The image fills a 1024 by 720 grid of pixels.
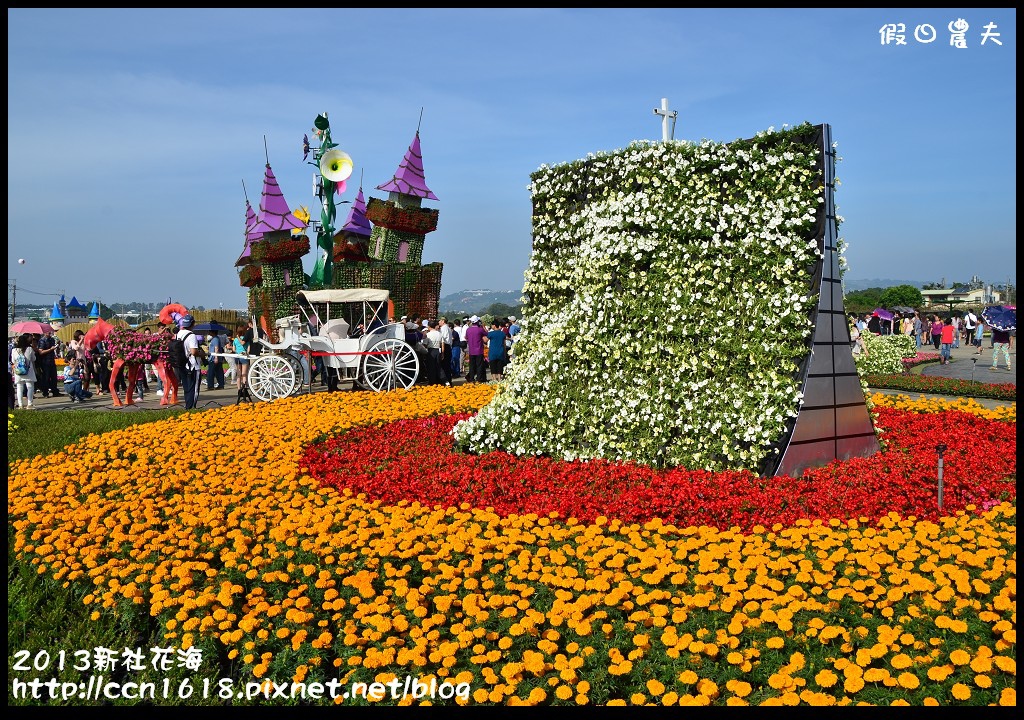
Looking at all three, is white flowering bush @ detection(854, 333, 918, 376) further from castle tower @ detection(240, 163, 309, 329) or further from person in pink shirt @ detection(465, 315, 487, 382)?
castle tower @ detection(240, 163, 309, 329)

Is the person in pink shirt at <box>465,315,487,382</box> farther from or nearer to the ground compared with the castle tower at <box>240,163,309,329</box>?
nearer to the ground

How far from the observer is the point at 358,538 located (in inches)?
180

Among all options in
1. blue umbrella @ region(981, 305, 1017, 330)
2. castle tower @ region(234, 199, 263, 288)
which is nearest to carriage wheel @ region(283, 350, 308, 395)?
castle tower @ region(234, 199, 263, 288)

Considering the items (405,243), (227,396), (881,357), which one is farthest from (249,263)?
(881,357)

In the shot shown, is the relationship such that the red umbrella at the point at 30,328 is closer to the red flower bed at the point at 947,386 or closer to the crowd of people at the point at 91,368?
the crowd of people at the point at 91,368

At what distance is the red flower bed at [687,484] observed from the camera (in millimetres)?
5094

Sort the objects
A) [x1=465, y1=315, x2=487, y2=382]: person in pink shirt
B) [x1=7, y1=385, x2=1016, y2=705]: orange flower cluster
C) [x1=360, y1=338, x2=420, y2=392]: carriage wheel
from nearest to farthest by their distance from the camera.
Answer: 1. [x1=7, y1=385, x2=1016, y2=705]: orange flower cluster
2. [x1=360, y1=338, x2=420, y2=392]: carriage wheel
3. [x1=465, y1=315, x2=487, y2=382]: person in pink shirt

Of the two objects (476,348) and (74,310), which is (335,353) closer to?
(476,348)

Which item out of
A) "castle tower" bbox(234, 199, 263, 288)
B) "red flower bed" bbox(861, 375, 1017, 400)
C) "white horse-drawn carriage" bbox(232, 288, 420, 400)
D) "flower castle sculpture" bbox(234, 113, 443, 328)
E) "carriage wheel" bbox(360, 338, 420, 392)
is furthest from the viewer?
"castle tower" bbox(234, 199, 263, 288)

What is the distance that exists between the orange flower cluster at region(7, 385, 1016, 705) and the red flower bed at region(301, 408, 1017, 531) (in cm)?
29

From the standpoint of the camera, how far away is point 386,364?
13211mm

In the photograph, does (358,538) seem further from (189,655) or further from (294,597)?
(189,655)

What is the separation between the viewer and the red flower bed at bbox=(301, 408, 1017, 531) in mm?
5094

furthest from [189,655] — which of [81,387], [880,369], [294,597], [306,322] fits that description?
[880,369]
